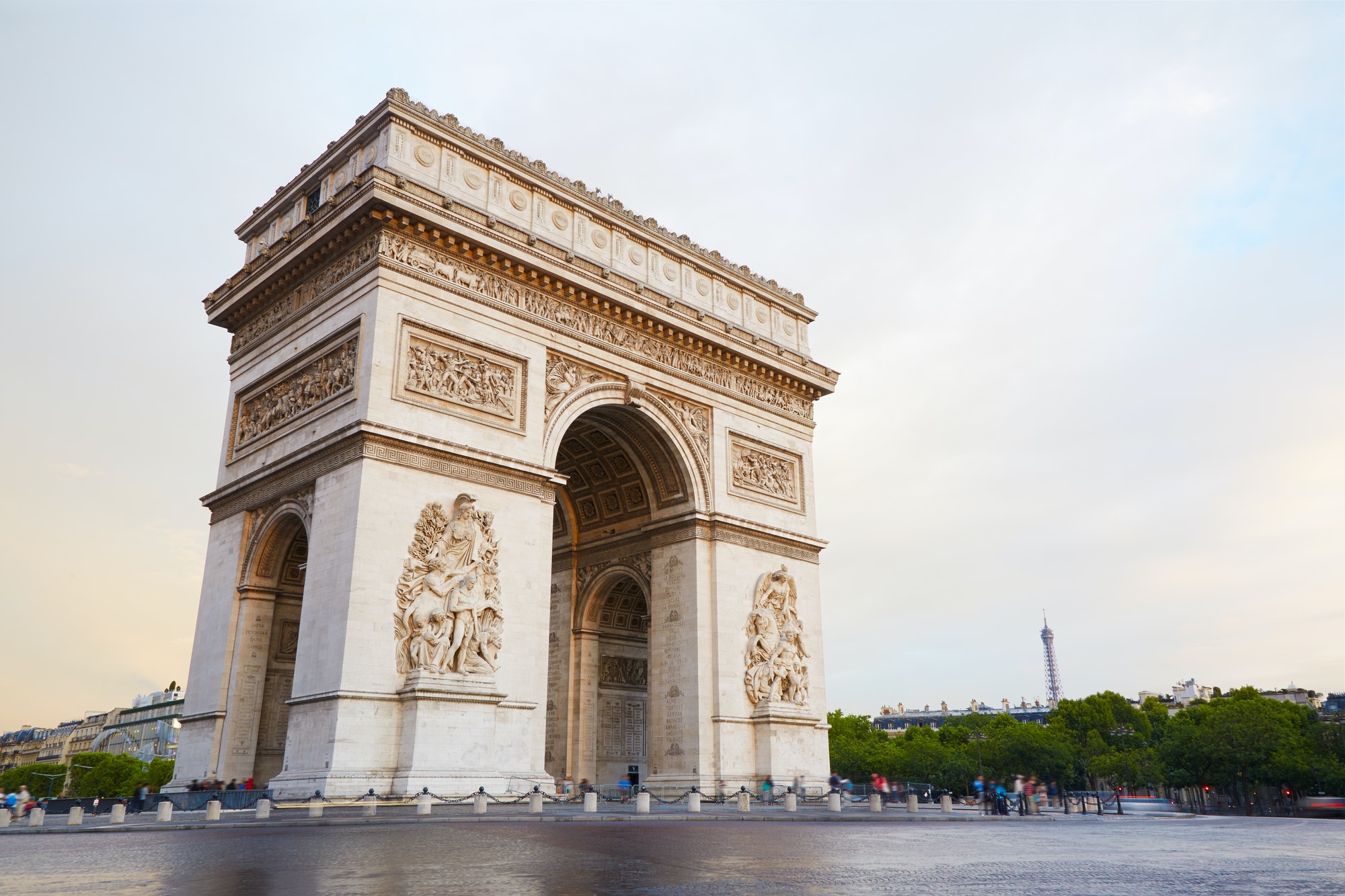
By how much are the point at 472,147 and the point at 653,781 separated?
1701 centimetres

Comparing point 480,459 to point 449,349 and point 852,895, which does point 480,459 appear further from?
point 852,895

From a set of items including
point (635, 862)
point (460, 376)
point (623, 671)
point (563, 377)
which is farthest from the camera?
point (623, 671)

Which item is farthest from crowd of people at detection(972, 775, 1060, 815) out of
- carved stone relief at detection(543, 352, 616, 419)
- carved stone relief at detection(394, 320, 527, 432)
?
carved stone relief at detection(394, 320, 527, 432)

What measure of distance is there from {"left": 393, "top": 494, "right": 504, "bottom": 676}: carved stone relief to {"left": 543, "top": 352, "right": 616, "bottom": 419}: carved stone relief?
386cm

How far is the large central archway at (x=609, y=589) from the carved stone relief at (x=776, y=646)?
254 cm

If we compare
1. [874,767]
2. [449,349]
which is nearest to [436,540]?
[449,349]

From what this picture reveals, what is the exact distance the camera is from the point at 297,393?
76.2ft

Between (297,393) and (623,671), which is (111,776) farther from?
(297,393)

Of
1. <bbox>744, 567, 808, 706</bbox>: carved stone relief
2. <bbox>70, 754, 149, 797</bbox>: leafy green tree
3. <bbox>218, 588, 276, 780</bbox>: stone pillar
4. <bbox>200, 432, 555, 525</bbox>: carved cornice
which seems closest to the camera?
<bbox>200, 432, 555, 525</bbox>: carved cornice

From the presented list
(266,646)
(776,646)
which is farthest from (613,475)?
(266,646)

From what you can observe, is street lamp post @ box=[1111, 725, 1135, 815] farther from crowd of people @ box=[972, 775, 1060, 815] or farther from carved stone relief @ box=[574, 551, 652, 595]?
carved stone relief @ box=[574, 551, 652, 595]

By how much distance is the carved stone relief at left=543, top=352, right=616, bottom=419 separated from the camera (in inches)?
948

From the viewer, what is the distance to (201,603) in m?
24.1

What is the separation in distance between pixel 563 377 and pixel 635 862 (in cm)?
1685
